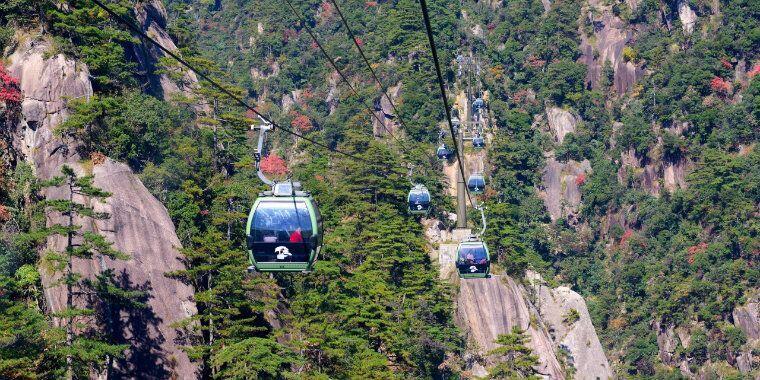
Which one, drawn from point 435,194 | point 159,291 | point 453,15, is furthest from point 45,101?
point 453,15

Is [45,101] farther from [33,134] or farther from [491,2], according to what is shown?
[491,2]

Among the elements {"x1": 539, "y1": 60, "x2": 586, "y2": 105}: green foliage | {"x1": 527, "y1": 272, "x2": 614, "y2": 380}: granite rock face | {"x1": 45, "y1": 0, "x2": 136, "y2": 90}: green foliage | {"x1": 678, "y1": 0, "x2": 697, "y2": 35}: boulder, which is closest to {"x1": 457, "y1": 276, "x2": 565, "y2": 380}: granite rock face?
{"x1": 527, "y1": 272, "x2": 614, "y2": 380}: granite rock face

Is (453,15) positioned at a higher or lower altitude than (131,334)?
higher

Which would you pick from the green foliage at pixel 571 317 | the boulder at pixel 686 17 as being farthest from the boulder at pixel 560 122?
the green foliage at pixel 571 317

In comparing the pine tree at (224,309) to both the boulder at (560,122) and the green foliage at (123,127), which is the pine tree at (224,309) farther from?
the boulder at (560,122)

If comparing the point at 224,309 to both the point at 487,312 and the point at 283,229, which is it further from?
the point at 487,312

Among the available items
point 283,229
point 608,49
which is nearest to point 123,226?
point 283,229

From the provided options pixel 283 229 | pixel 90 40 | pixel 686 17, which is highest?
pixel 686 17
